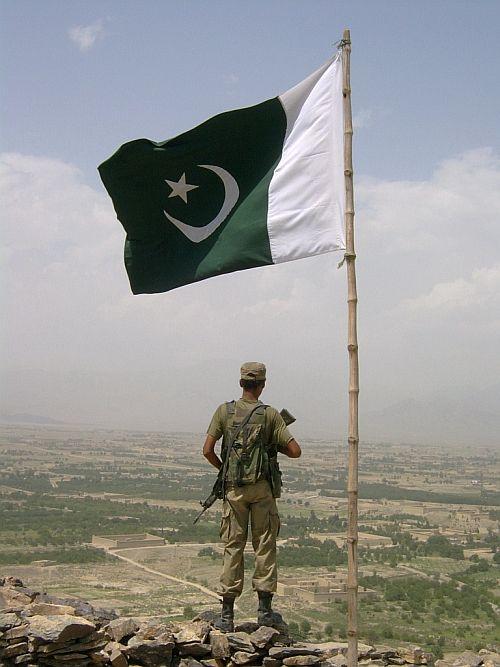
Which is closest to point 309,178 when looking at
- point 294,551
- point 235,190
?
point 235,190

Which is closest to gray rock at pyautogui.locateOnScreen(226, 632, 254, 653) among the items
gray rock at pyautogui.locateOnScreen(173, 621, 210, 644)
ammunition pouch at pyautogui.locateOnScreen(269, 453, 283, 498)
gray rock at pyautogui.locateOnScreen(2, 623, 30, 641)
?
gray rock at pyautogui.locateOnScreen(173, 621, 210, 644)

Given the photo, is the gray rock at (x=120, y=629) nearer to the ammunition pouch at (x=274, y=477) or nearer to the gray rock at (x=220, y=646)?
the gray rock at (x=220, y=646)

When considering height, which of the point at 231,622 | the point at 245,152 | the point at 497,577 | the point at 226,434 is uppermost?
the point at 245,152

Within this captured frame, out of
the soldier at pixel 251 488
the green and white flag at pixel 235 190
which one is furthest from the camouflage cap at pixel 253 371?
the green and white flag at pixel 235 190

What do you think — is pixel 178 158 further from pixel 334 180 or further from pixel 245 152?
pixel 334 180

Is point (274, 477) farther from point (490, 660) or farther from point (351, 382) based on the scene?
point (490, 660)

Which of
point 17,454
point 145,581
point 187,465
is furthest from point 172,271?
point 17,454

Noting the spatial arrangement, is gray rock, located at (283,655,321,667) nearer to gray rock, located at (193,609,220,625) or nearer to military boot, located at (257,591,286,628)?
military boot, located at (257,591,286,628)
